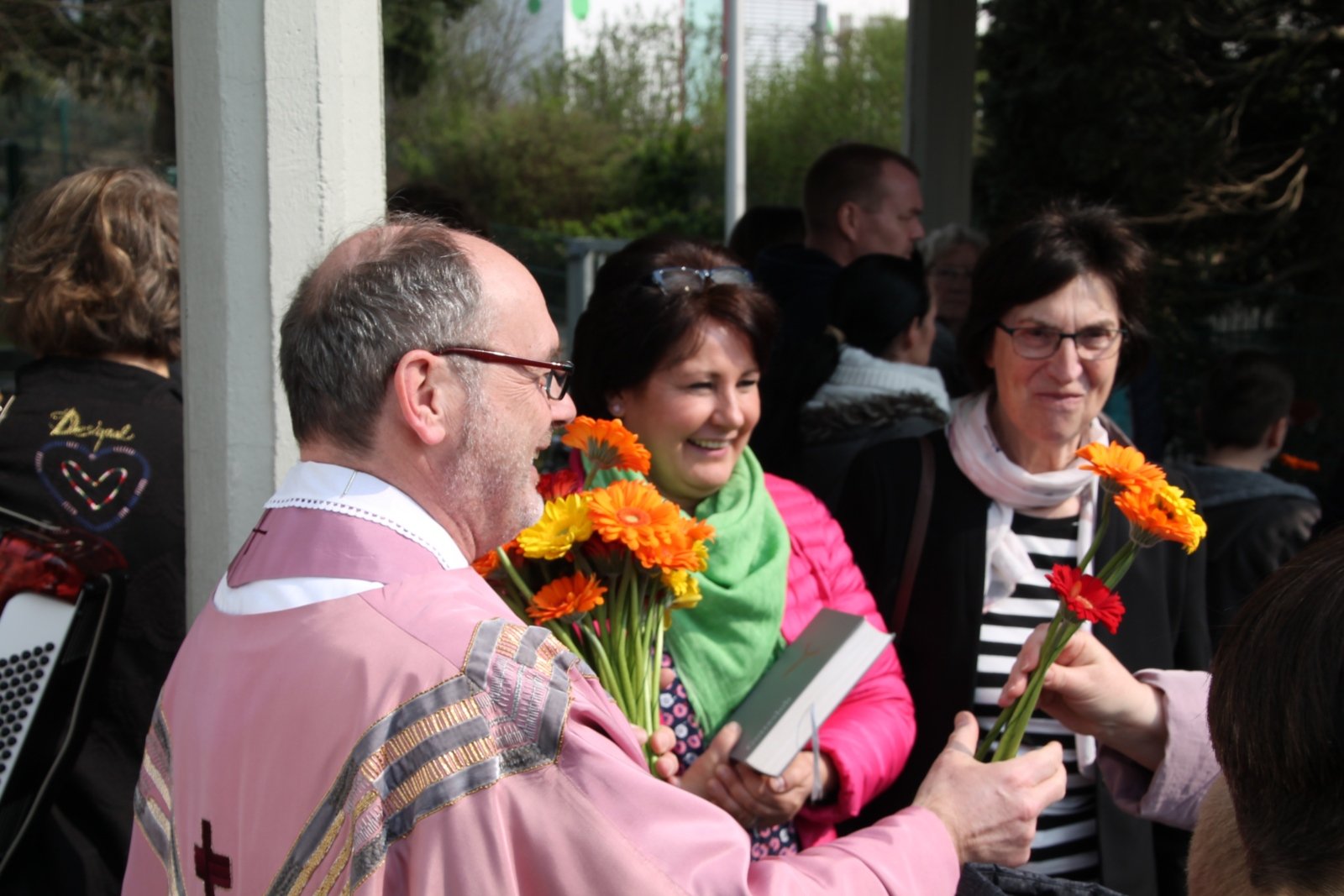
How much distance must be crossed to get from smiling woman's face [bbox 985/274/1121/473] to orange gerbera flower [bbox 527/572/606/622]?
1.13 m

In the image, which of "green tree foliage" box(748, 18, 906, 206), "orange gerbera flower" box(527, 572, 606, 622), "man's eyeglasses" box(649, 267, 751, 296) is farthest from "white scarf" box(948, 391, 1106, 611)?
"green tree foliage" box(748, 18, 906, 206)

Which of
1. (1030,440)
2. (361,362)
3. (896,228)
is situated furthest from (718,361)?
(896,228)

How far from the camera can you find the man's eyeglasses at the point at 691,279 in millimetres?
2420

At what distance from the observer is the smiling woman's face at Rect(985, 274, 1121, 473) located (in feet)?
8.36

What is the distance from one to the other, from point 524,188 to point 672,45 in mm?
6077

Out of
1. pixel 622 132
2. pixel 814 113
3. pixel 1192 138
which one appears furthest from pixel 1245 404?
pixel 622 132

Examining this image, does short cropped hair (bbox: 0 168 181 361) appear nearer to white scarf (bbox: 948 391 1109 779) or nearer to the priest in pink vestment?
the priest in pink vestment

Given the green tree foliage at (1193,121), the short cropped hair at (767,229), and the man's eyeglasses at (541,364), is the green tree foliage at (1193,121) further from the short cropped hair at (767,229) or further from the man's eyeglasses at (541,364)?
the man's eyeglasses at (541,364)

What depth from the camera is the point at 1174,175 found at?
403 inches

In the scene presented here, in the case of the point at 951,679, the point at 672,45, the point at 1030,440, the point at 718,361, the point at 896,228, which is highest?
the point at 672,45

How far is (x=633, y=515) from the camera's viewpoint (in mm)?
1848

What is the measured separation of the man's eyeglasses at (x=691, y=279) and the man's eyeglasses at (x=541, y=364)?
0.73m

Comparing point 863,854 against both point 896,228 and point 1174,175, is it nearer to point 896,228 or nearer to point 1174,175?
point 896,228

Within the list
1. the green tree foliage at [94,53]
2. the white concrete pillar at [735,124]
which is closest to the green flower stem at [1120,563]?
the green tree foliage at [94,53]
